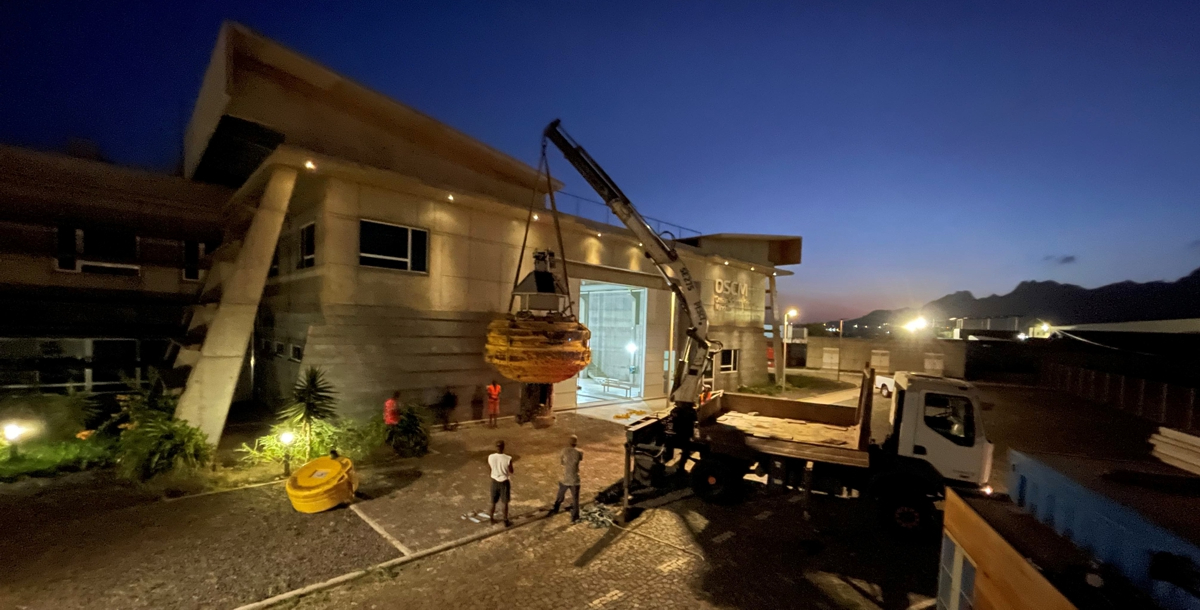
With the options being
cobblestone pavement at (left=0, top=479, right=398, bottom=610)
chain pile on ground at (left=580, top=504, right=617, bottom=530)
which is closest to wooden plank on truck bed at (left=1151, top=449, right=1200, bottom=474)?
chain pile on ground at (left=580, top=504, right=617, bottom=530)

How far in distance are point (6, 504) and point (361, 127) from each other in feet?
38.5

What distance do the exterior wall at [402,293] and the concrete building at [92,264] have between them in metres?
2.82

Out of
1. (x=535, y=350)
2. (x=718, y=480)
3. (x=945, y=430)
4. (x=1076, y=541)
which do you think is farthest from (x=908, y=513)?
(x=535, y=350)

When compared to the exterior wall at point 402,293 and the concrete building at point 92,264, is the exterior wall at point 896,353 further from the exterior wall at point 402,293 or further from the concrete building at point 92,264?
the concrete building at point 92,264

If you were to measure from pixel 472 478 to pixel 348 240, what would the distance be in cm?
733

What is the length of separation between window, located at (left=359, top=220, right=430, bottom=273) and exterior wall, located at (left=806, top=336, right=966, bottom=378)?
80.2 ft

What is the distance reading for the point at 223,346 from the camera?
11109 millimetres

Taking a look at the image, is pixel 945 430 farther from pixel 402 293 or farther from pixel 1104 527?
pixel 402 293

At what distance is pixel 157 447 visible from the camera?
9.88 meters

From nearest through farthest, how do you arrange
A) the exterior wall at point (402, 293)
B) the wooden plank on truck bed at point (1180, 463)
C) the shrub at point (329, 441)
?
the wooden plank on truck bed at point (1180, 463), the shrub at point (329, 441), the exterior wall at point (402, 293)

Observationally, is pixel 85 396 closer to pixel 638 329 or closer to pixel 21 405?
pixel 21 405

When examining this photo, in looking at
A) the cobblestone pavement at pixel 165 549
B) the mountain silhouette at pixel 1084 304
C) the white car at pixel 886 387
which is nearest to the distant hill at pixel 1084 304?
the mountain silhouette at pixel 1084 304

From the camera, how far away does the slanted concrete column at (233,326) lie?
1081cm

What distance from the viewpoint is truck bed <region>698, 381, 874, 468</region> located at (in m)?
9.03
